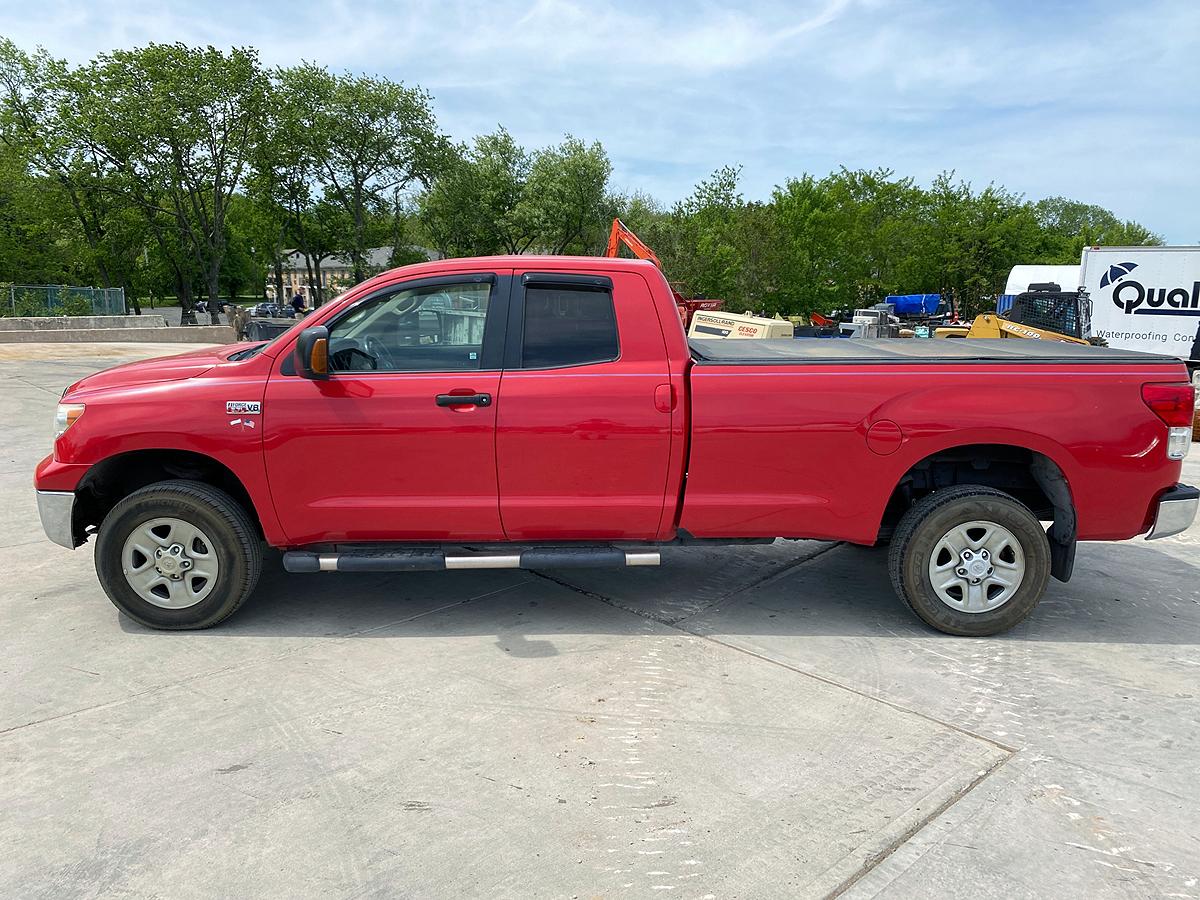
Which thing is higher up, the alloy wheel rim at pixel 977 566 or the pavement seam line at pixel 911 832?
the alloy wheel rim at pixel 977 566

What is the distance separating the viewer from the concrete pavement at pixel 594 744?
277cm

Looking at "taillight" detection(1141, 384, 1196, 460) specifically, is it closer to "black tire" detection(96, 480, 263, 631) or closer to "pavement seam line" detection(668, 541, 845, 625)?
"pavement seam line" detection(668, 541, 845, 625)

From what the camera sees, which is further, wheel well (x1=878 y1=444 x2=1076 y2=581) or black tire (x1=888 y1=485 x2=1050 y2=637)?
wheel well (x1=878 y1=444 x2=1076 y2=581)

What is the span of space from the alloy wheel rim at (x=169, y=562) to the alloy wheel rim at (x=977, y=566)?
3.90 metres

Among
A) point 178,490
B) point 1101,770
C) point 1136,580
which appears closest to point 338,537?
point 178,490

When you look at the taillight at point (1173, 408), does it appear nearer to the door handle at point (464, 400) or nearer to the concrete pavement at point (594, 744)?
the concrete pavement at point (594, 744)

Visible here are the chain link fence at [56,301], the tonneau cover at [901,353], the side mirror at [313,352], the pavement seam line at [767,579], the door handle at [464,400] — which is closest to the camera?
the side mirror at [313,352]

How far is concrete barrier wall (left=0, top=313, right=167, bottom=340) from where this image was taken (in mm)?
25453

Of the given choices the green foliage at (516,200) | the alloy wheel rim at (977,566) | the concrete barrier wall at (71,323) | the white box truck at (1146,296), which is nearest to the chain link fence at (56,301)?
the concrete barrier wall at (71,323)

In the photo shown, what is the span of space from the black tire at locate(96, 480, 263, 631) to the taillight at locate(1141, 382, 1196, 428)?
15.7 feet

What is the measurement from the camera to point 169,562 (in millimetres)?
4504

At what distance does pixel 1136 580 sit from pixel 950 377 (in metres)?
2.54

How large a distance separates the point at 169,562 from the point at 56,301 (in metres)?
28.3

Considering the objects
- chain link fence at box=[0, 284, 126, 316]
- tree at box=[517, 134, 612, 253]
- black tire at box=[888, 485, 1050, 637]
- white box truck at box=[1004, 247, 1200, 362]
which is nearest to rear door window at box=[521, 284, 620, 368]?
black tire at box=[888, 485, 1050, 637]
